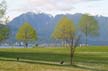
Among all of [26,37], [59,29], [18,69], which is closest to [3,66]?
[18,69]

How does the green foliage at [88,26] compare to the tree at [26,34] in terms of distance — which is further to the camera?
the tree at [26,34]

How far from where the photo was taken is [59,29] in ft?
392

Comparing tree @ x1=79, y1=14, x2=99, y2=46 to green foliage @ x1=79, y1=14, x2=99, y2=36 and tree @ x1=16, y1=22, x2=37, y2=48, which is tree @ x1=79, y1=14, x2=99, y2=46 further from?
tree @ x1=16, y1=22, x2=37, y2=48

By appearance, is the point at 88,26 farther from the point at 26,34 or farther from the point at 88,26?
the point at 26,34

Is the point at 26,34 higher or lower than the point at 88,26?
lower

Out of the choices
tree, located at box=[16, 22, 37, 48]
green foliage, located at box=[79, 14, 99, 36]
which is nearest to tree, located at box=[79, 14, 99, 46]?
green foliage, located at box=[79, 14, 99, 36]

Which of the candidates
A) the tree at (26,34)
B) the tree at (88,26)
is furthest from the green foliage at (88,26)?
the tree at (26,34)

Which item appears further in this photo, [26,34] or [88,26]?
[26,34]

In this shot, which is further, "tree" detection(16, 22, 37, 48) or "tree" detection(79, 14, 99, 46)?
"tree" detection(16, 22, 37, 48)

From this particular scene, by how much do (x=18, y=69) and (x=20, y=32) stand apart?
3733 inches

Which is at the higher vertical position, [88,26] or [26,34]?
[88,26]

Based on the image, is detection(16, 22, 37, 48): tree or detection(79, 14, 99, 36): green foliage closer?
detection(79, 14, 99, 36): green foliage

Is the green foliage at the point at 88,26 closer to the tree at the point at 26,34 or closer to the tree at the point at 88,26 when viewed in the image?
the tree at the point at 88,26

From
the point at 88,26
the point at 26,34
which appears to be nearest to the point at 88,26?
the point at 88,26
